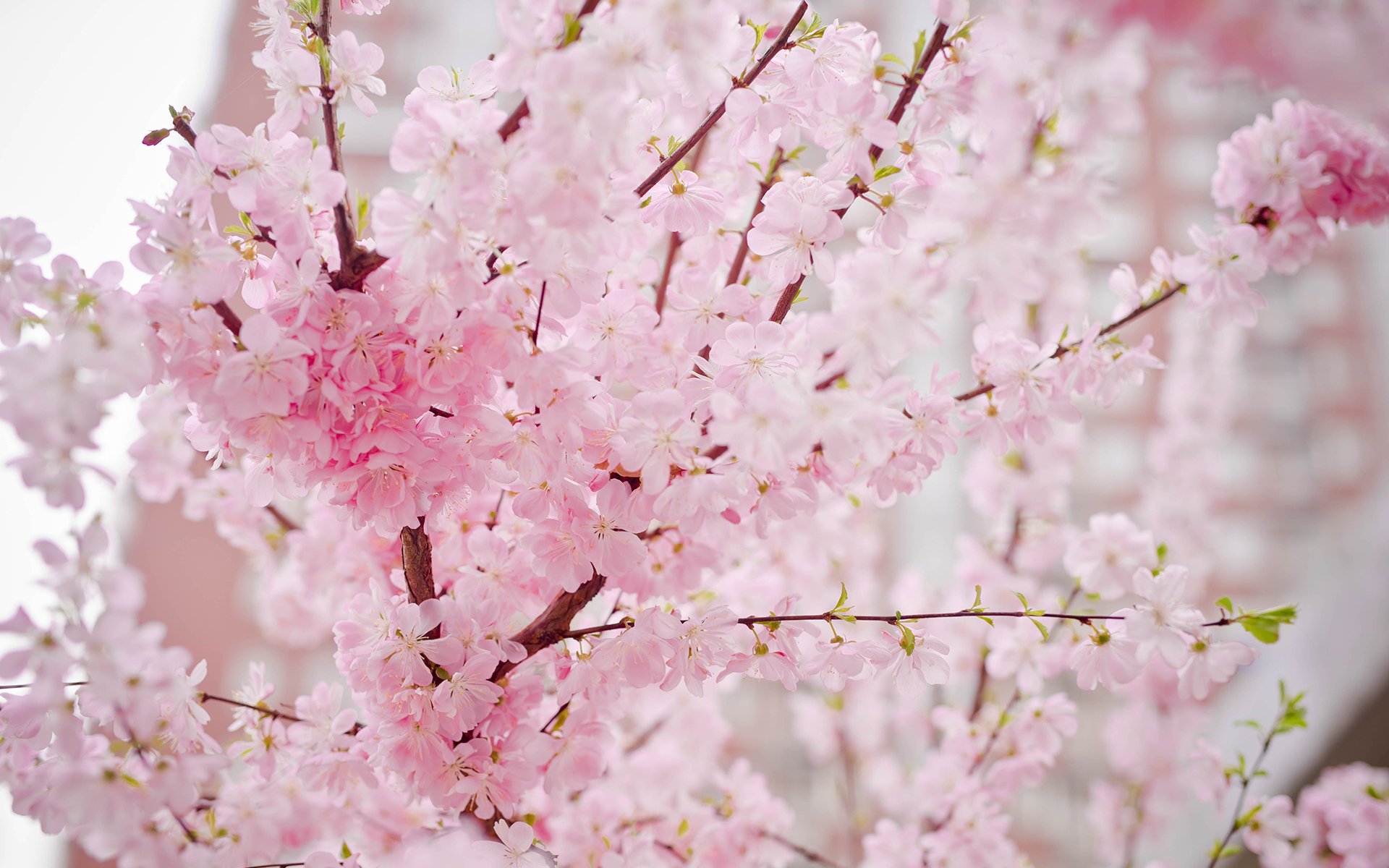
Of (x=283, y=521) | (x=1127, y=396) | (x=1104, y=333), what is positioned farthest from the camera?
(x=1127, y=396)

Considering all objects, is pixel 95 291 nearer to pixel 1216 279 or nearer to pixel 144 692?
pixel 144 692

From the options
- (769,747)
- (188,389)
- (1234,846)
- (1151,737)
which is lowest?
(769,747)

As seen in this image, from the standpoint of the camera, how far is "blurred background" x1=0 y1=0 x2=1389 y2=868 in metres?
1.17

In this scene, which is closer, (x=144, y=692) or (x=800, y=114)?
(x=144, y=692)

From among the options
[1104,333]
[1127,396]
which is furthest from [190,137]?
[1127,396]

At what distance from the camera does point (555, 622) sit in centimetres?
73

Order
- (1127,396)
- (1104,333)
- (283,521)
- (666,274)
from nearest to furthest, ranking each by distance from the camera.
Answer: (1104,333), (666,274), (283,521), (1127,396)

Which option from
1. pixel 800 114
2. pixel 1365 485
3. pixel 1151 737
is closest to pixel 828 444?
pixel 800 114

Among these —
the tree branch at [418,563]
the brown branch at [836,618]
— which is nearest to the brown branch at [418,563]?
the tree branch at [418,563]

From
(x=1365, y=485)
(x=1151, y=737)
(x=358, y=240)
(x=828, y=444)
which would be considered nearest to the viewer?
(x=828, y=444)

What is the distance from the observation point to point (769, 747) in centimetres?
535

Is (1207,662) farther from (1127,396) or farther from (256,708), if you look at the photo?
(1127,396)

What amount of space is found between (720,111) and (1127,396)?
6.68 metres

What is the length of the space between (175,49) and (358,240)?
42.1 inches
